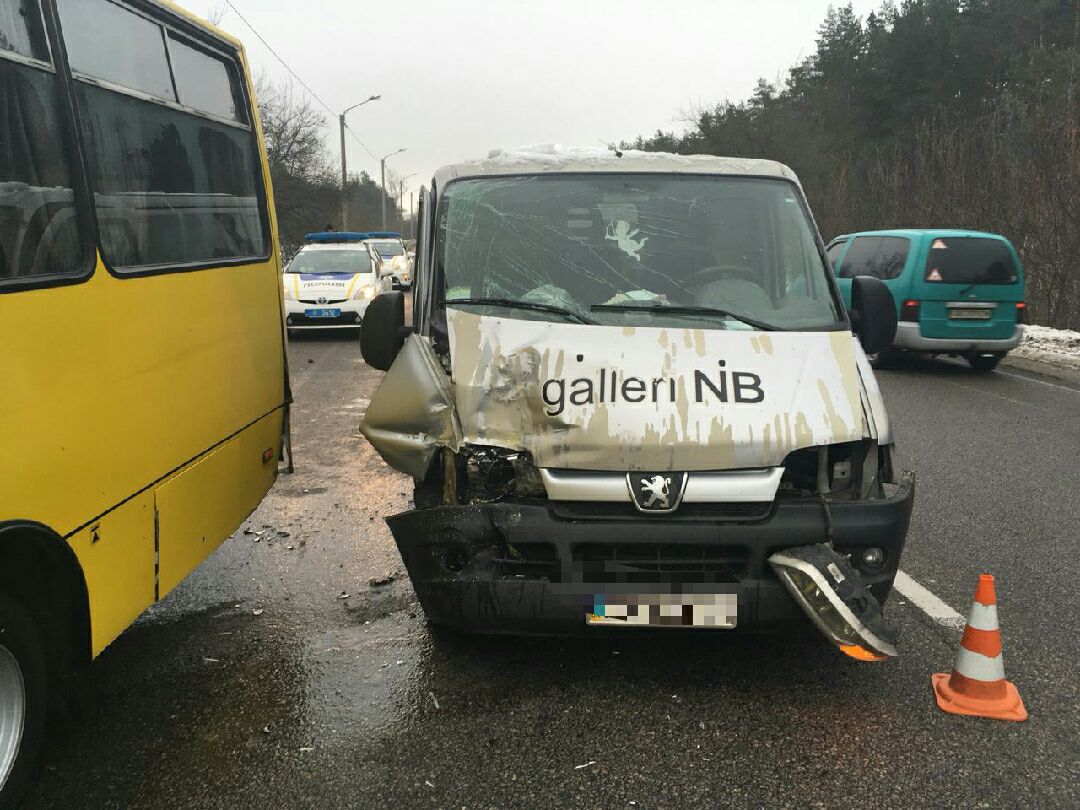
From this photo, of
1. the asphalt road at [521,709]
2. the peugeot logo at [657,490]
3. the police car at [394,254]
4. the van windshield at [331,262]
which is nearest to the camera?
the asphalt road at [521,709]

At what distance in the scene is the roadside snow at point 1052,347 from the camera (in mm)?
13508

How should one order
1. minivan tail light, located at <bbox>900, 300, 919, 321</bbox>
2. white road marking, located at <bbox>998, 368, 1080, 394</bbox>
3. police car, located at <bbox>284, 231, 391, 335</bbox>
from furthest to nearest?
police car, located at <bbox>284, 231, 391, 335</bbox>
minivan tail light, located at <bbox>900, 300, 919, 321</bbox>
white road marking, located at <bbox>998, 368, 1080, 394</bbox>

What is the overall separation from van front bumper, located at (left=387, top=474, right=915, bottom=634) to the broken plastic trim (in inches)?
2.2

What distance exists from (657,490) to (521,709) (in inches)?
37.4

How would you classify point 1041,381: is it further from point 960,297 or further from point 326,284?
point 326,284

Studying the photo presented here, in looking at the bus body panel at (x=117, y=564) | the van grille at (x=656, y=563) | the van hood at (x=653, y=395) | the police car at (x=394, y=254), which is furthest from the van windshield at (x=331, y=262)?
the van grille at (x=656, y=563)

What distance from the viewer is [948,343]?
12180 millimetres

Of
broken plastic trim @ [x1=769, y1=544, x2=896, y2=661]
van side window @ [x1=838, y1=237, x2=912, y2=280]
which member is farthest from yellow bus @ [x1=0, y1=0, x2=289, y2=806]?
van side window @ [x1=838, y1=237, x2=912, y2=280]

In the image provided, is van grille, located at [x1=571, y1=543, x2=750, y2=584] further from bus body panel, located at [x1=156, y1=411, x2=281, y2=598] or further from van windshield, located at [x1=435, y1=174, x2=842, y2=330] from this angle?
bus body panel, located at [x1=156, y1=411, x2=281, y2=598]

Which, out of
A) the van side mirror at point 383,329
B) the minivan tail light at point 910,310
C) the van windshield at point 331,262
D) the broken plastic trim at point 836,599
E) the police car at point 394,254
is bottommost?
the police car at point 394,254

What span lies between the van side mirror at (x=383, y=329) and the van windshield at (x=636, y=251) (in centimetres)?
37

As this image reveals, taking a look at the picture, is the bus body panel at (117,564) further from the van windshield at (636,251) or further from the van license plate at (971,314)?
the van license plate at (971,314)

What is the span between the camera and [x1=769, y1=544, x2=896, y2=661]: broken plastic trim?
3164 mm

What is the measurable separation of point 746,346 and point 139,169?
8.09 feet
